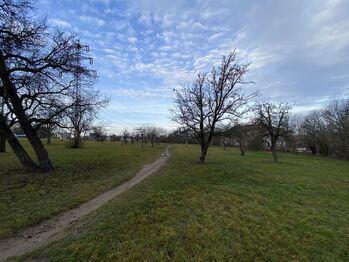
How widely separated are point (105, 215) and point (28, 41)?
34.7 feet

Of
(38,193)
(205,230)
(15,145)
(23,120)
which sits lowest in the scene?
(205,230)

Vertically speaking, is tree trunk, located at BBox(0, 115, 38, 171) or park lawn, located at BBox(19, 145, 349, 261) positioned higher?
tree trunk, located at BBox(0, 115, 38, 171)

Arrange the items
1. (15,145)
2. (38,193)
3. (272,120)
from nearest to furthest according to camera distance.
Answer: (38,193)
(15,145)
(272,120)

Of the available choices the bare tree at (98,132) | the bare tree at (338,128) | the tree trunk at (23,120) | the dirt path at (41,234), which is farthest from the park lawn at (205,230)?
the bare tree at (338,128)

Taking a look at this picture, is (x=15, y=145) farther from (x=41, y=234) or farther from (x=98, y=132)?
(x=98, y=132)

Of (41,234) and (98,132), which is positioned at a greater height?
(98,132)

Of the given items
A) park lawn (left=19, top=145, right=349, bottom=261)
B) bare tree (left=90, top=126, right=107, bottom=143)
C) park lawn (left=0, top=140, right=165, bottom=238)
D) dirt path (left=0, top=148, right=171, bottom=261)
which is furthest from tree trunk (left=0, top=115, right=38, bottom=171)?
bare tree (left=90, top=126, right=107, bottom=143)

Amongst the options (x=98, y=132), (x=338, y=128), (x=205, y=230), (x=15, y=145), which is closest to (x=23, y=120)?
(x=15, y=145)

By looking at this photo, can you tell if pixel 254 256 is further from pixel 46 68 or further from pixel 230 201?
pixel 46 68

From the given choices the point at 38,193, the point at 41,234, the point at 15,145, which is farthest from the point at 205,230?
the point at 15,145

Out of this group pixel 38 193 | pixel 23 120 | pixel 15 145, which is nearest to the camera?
pixel 38 193

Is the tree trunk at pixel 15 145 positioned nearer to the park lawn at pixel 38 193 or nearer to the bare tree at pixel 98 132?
the park lawn at pixel 38 193

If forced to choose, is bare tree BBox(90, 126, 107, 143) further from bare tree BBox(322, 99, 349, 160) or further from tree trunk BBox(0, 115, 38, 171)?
bare tree BBox(322, 99, 349, 160)

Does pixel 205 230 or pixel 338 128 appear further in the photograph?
pixel 338 128
